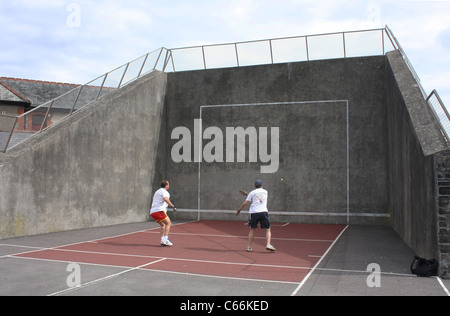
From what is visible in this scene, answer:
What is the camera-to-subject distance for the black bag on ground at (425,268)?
745cm

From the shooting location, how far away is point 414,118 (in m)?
9.65

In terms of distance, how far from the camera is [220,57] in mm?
19750

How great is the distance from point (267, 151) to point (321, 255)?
8884mm

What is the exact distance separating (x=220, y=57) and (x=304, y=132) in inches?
214

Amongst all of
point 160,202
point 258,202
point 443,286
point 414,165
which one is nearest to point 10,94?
point 160,202

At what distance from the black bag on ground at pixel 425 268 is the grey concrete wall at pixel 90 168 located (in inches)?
414

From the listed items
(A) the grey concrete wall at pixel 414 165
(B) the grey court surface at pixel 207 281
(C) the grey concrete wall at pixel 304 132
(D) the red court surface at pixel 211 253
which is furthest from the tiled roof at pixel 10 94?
(A) the grey concrete wall at pixel 414 165

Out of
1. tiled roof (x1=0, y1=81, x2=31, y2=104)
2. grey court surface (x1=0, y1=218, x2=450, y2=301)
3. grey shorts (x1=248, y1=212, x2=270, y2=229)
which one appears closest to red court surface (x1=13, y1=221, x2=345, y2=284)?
grey court surface (x1=0, y1=218, x2=450, y2=301)

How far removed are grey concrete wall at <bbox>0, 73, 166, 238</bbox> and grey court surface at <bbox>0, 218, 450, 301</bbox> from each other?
3110 mm

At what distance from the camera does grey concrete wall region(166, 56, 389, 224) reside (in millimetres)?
17016

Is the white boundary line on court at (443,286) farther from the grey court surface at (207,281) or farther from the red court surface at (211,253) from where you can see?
the red court surface at (211,253)

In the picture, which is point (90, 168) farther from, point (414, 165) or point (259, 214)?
point (414, 165)

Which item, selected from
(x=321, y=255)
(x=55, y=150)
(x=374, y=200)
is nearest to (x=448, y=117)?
(x=321, y=255)
